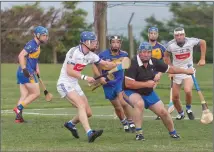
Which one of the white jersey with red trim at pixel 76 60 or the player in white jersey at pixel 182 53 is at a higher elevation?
the white jersey with red trim at pixel 76 60

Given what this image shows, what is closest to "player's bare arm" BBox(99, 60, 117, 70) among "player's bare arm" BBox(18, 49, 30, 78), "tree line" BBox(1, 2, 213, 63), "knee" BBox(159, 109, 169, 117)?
"knee" BBox(159, 109, 169, 117)

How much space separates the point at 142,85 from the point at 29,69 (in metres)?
4.02

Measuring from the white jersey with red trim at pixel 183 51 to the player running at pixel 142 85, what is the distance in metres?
3.37

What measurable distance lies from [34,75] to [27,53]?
0.71m

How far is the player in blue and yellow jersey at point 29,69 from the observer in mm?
13698

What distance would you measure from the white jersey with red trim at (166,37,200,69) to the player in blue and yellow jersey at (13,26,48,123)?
297cm

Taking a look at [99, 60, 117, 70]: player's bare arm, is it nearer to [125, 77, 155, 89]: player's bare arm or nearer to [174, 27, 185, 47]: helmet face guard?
[125, 77, 155, 89]: player's bare arm

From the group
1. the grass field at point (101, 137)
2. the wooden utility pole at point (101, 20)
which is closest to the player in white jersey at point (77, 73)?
the grass field at point (101, 137)

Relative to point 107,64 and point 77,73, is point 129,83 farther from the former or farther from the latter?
point 107,64

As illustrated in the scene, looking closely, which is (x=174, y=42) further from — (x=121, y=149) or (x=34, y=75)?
(x=121, y=149)

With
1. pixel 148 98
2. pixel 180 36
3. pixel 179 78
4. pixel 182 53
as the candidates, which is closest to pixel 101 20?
pixel 179 78

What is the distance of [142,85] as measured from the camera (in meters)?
10.8

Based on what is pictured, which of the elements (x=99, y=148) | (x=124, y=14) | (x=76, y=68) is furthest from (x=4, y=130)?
(x=124, y=14)

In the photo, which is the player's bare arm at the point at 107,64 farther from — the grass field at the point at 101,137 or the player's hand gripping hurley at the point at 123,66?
the grass field at the point at 101,137
